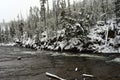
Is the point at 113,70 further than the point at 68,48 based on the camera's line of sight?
No

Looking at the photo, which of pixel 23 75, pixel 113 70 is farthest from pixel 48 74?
pixel 113 70

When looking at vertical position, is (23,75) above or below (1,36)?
below

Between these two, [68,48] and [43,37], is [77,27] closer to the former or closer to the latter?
[68,48]

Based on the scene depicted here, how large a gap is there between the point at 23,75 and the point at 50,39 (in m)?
39.2

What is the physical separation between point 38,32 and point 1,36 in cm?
5436

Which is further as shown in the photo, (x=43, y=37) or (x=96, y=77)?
(x=43, y=37)

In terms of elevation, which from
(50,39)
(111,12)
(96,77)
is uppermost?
(111,12)

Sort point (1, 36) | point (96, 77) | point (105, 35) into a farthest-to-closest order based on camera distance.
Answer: point (1, 36), point (105, 35), point (96, 77)

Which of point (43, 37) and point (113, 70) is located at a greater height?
point (43, 37)

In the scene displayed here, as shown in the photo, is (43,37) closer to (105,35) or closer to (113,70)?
(105,35)

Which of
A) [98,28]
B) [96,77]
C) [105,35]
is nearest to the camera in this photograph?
[96,77]

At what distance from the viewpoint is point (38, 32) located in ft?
260

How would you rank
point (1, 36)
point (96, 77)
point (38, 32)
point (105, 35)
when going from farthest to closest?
1. point (1, 36)
2. point (38, 32)
3. point (105, 35)
4. point (96, 77)

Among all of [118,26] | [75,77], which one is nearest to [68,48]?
[118,26]
